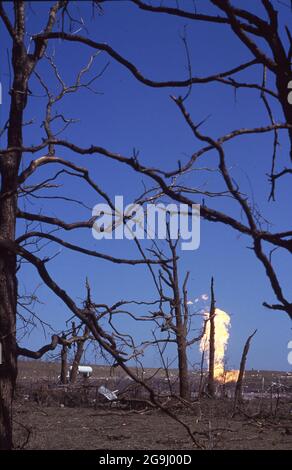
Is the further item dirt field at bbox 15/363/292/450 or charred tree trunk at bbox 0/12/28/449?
dirt field at bbox 15/363/292/450

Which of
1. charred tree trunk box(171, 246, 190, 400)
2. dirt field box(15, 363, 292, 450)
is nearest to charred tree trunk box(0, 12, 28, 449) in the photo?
dirt field box(15, 363, 292, 450)

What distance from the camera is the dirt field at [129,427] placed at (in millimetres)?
12672

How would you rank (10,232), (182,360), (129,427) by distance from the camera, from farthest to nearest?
(182,360) < (129,427) < (10,232)

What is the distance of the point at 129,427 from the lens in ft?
54.7

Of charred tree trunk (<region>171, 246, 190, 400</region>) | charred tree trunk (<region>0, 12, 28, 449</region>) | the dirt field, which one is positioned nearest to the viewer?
charred tree trunk (<region>0, 12, 28, 449</region>)

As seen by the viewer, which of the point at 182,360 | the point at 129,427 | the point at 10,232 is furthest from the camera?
the point at 182,360

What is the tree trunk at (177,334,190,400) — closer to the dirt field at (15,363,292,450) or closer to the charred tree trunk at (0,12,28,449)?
the dirt field at (15,363,292,450)

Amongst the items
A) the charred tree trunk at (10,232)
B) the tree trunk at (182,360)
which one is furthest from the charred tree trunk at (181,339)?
the charred tree trunk at (10,232)

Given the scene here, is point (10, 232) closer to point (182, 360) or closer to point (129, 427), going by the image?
point (129, 427)

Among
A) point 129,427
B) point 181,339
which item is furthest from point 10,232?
point 181,339

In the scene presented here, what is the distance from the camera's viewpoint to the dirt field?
12672 mm

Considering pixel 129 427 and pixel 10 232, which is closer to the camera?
pixel 10 232

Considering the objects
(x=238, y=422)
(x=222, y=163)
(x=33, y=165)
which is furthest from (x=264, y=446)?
(x=222, y=163)

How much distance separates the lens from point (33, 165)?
21.0 feet
